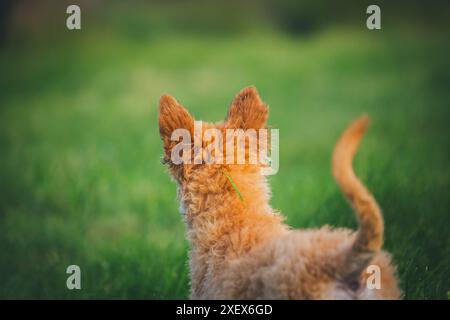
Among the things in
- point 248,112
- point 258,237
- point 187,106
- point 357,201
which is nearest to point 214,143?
point 248,112

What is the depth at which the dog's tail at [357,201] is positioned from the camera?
2426mm

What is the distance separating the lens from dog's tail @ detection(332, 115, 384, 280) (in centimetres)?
243

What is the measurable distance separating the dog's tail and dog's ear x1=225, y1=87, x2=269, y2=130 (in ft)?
2.50

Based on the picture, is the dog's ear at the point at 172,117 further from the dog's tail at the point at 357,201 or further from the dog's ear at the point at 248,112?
the dog's tail at the point at 357,201

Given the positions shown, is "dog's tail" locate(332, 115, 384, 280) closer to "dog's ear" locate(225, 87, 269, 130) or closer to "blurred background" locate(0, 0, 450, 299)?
"dog's ear" locate(225, 87, 269, 130)

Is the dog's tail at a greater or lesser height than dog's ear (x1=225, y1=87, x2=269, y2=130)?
lesser

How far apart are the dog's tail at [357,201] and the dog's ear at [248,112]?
2.50ft

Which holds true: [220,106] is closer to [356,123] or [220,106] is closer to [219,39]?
[219,39]

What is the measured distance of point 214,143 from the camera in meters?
3.12

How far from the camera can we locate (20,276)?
4.92m

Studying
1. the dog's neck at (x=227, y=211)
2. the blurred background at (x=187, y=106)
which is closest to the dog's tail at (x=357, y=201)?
the dog's neck at (x=227, y=211)

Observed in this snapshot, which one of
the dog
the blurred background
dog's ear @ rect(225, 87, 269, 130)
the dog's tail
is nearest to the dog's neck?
the dog

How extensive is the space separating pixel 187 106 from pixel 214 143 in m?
5.98
